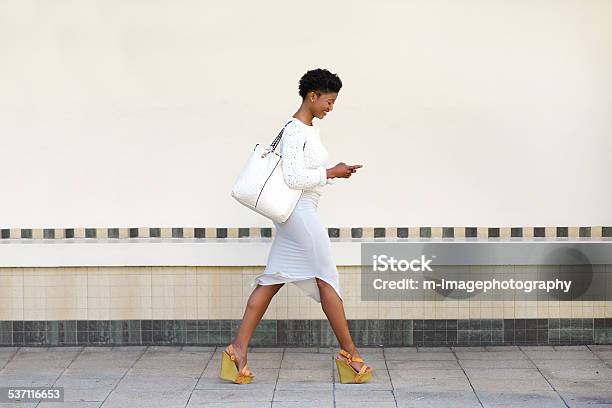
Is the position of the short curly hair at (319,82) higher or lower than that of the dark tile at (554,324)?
higher

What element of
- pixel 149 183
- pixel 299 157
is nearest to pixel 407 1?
pixel 299 157

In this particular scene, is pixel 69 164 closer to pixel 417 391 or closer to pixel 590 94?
pixel 417 391

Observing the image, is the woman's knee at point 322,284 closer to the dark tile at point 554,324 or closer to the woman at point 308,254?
the woman at point 308,254

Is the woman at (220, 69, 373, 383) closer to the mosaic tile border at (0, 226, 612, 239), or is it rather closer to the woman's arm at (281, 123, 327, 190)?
→ the woman's arm at (281, 123, 327, 190)

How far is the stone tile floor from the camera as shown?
19.2ft

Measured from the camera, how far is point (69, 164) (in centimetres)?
707

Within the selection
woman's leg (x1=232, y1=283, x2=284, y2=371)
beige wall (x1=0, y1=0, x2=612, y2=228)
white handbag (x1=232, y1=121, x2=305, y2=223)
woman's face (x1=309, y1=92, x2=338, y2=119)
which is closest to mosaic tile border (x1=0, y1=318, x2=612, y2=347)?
beige wall (x1=0, y1=0, x2=612, y2=228)

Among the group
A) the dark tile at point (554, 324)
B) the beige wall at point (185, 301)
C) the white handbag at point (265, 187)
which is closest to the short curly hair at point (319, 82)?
the white handbag at point (265, 187)

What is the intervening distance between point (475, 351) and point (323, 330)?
3.35ft

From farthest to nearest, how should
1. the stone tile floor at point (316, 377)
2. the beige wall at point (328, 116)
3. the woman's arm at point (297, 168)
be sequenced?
1. the beige wall at point (328, 116)
2. the woman's arm at point (297, 168)
3. the stone tile floor at point (316, 377)

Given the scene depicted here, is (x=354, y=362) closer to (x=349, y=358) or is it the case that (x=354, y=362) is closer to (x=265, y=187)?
(x=349, y=358)

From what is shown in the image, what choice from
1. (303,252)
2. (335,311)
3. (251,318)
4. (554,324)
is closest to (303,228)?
(303,252)

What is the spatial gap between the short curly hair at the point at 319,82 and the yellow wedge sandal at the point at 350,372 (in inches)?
60.6

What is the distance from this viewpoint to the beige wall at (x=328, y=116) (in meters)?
6.98
